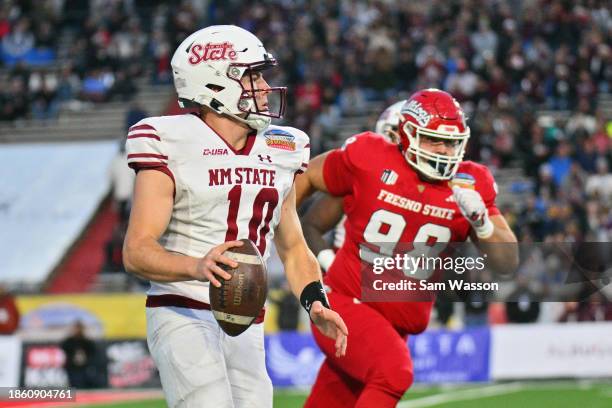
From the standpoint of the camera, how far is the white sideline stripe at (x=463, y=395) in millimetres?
11216

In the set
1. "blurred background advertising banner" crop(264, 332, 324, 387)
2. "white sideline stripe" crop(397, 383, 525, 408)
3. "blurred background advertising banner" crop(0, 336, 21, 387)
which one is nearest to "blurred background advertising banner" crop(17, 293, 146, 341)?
"blurred background advertising banner" crop(0, 336, 21, 387)

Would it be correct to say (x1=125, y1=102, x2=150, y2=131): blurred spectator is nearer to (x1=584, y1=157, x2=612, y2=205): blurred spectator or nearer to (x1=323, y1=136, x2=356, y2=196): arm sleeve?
(x1=584, y1=157, x2=612, y2=205): blurred spectator

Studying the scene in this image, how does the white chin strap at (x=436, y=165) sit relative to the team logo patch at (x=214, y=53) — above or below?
below

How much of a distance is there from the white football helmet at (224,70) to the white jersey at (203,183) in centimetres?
10

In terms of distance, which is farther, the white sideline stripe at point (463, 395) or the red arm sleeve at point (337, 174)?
the white sideline stripe at point (463, 395)

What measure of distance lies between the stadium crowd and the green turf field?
221 centimetres

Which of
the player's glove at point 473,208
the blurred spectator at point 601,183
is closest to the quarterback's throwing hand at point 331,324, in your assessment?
the player's glove at point 473,208

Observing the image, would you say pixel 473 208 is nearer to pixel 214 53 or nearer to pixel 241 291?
pixel 214 53

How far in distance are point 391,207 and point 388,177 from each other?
155 mm

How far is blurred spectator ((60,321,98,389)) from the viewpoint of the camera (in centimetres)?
1343

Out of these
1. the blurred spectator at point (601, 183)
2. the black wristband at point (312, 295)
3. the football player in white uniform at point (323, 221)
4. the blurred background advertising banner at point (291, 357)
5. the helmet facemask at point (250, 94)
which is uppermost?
the helmet facemask at point (250, 94)

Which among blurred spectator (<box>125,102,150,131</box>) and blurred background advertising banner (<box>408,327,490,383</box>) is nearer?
blurred background advertising banner (<box>408,327,490,383</box>)

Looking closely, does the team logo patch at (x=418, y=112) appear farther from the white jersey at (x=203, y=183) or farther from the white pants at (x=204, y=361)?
the white pants at (x=204, y=361)

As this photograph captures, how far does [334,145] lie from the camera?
18.0m
